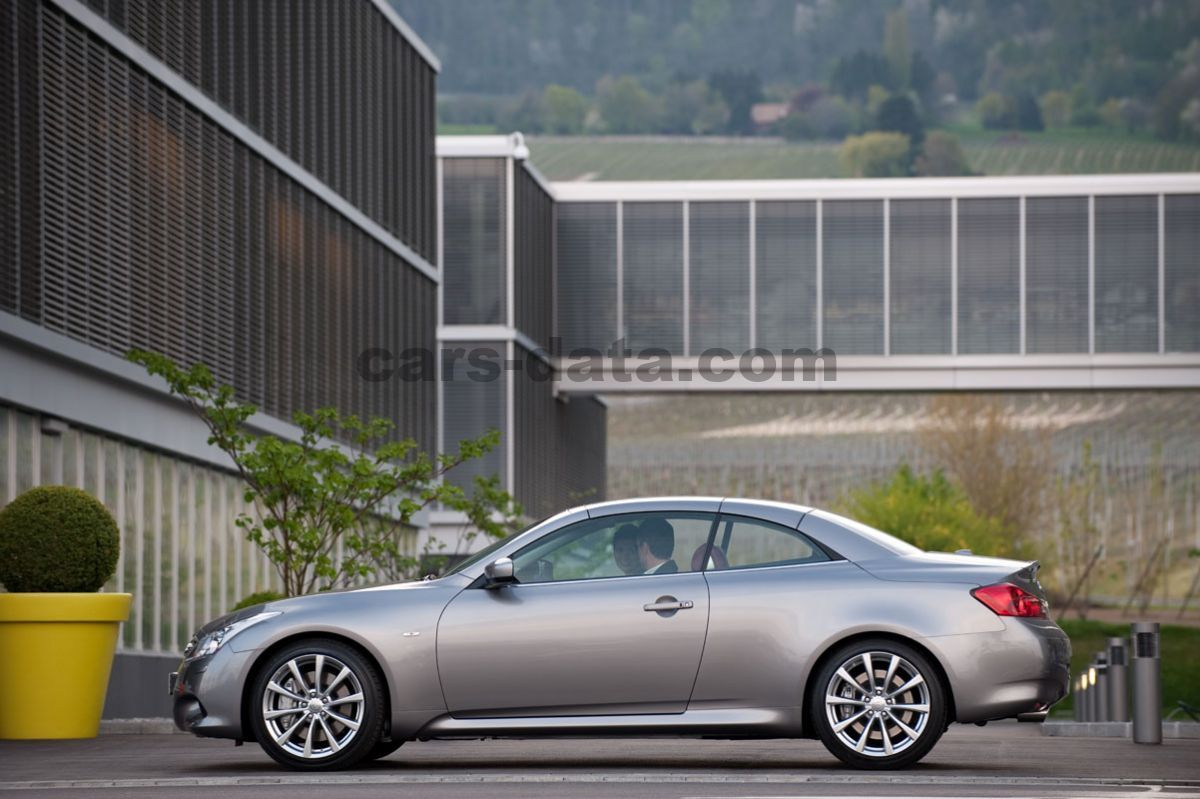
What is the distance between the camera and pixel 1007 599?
420 inches

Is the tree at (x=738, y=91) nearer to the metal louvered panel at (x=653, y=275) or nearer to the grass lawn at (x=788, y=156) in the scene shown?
the grass lawn at (x=788, y=156)

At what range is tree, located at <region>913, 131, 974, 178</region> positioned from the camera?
164500 millimetres

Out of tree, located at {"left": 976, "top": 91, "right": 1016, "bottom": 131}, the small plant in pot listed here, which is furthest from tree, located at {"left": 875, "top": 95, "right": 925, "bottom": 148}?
the small plant in pot

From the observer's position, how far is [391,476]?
66.9 feet

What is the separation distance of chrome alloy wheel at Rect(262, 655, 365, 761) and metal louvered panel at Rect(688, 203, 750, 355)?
A: 3467cm

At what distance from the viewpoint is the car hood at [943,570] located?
35.2 ft

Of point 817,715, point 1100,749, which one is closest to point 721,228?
point 1100,749

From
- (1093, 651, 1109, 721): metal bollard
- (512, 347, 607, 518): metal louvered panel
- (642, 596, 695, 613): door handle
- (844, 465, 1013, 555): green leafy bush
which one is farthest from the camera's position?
(844, 465, 1013, 555): green leafy bush

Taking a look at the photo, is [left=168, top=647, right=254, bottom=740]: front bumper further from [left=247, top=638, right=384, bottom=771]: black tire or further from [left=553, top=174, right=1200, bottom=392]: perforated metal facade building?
[left=553, top=174, right=1200, bottom=392]: perforated metal facade building

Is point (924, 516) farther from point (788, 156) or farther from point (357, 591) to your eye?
point (788, 156)

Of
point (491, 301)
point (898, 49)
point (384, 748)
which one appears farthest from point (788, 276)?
point (898, 49)

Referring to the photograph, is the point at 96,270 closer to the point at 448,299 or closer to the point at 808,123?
the point at 448,299

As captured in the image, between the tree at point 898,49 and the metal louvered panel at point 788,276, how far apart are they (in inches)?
5669

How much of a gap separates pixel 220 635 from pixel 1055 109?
174m
